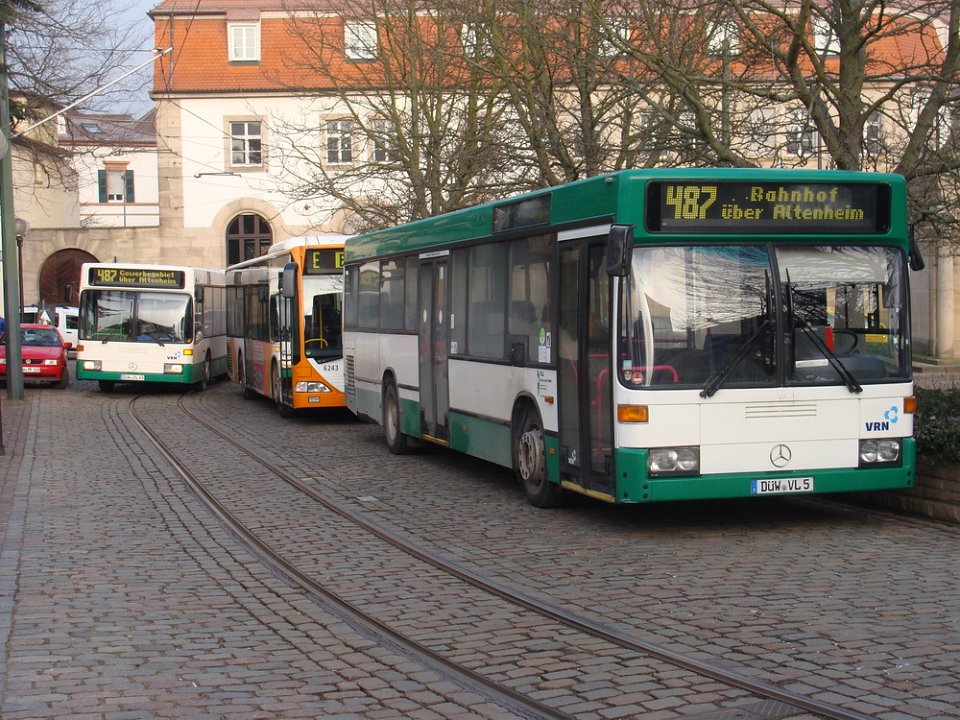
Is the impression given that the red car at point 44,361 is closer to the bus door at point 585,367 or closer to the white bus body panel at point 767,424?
the bus door at point 585,367

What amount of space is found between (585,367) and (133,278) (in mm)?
20865

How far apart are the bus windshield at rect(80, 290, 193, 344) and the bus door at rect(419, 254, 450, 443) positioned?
50.3 ft

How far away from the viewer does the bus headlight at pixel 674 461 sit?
9.81 m

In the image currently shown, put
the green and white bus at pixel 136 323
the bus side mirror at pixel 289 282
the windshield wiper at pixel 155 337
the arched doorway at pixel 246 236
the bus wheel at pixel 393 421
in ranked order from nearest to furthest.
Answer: the bus wheel at pixel 393 421 → the bus side mirror at pixel 289 282 → the green and white bus at pixel 136 323 → the windshield wiper at pixel 155 337 → the arched doorway at pixel 246 236

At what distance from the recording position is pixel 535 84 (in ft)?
65.1

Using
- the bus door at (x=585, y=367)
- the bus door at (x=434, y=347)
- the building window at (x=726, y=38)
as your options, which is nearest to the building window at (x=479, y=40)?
the building window at (x=726, y=38)

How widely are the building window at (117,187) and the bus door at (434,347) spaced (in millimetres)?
65082

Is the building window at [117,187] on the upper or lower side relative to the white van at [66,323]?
upper

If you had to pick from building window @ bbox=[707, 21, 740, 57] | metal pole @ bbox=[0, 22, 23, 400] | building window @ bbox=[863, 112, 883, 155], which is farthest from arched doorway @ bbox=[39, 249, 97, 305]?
building window @ bbox=[707, 21, 740, 57]

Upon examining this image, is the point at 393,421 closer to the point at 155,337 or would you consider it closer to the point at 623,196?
the point at 623,196

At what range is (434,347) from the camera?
15.0m

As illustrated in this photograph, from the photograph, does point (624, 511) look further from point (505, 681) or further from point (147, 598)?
point (505, 681)

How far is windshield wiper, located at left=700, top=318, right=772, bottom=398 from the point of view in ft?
32.3

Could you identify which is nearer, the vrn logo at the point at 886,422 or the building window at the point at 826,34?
the vrn logo at the point at 886,422
